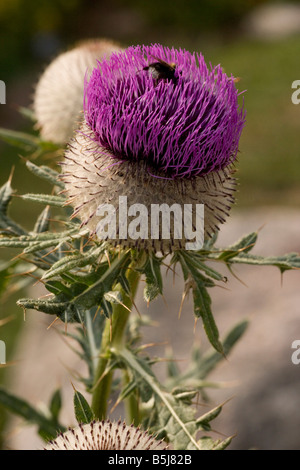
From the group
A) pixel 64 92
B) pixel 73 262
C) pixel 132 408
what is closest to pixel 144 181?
pixel 73 262

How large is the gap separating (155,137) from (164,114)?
0.27 ft

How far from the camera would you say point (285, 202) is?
9227 millimetres

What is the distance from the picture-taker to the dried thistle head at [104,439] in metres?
1.65

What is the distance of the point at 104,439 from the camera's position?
1.65 meters

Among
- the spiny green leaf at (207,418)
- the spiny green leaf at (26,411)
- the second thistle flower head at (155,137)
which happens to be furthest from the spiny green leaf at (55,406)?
the second thistle flower head at (155,137)

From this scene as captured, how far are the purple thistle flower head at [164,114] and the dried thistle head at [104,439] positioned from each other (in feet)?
2.41

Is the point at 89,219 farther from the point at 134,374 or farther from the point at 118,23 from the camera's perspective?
the point at 118,23

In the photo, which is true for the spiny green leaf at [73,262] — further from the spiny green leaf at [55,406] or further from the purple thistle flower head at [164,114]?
the spiny green leaf at [55,406]

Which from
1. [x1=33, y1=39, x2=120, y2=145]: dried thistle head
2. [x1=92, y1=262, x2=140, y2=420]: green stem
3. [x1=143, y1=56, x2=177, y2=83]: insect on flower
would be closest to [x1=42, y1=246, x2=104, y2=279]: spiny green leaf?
[x1=92, y1=262, x2=140, y2=420]: green stem

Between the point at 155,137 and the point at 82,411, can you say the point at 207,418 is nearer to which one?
the point at 82,411

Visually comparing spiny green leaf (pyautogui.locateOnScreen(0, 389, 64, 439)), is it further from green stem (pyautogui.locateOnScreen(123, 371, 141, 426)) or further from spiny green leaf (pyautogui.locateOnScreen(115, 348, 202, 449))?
spiny green leaf (pyautogui.locateOnScreen(115, 348, 202, 449))

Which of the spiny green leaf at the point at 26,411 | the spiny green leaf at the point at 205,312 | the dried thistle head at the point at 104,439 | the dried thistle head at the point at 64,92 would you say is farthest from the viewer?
the dried thistle head at the point at 64,92

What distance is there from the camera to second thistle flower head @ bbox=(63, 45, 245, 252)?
1.78m

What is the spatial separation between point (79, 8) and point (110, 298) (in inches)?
577
